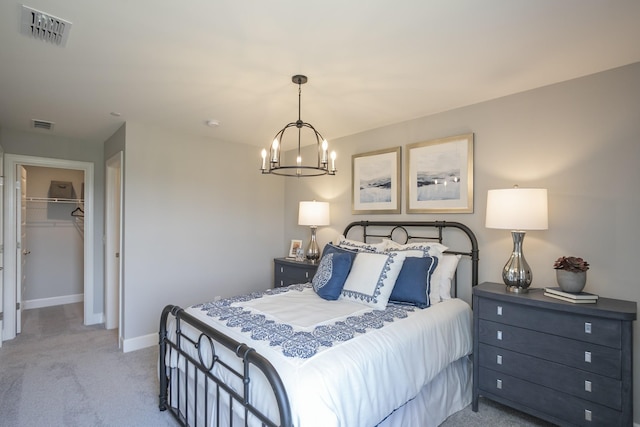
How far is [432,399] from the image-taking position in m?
2.20

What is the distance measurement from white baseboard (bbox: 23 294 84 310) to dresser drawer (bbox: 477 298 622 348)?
615cm

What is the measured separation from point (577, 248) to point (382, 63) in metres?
1.96

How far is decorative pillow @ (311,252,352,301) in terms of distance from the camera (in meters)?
2.66

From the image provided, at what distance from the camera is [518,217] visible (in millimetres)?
2273

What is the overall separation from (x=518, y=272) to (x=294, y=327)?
5.55 ft

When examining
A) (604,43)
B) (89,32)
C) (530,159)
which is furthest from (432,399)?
(89,32)

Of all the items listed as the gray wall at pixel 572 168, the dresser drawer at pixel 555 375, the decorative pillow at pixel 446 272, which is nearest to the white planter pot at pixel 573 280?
the gray wall at pixel 572 168

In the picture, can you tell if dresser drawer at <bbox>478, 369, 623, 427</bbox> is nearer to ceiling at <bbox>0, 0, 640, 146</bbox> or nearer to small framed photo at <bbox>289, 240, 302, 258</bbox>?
ceiling at <bbox>0, 0, 640, 146</bbox>

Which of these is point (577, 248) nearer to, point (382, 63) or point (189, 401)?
point (382, 63)

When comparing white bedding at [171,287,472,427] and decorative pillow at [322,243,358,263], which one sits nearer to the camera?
white bedding at [171,287,472,427]

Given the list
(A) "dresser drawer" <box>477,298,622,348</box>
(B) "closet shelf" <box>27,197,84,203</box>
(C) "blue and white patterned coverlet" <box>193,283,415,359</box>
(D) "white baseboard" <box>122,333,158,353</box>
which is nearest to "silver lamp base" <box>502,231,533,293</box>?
(A) "dresser drawer" <box>477,298,622,348</box>

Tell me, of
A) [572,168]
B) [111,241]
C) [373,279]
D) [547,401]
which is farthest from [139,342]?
[572,168]

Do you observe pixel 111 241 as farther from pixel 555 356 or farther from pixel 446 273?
pixel 555 356

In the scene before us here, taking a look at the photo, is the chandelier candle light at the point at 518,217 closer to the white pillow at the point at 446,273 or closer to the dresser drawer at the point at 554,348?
the dresser drawer at the point at 554,348
